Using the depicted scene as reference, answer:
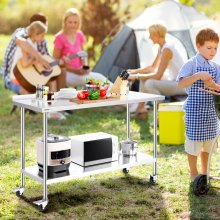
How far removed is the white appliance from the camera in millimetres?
4750

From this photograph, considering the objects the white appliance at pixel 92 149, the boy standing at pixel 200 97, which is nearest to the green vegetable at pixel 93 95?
the white appliance at pixel 92 149

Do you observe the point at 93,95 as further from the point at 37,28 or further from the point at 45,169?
the point at 37,28

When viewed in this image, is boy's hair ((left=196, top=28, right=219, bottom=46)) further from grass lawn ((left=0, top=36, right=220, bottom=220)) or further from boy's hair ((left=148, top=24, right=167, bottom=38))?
boy's hair ((left=148, top=24, right=167, bottom=38))

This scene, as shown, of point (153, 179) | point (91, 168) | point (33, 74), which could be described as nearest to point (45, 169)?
point (91, 168)

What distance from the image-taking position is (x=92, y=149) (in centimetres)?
480

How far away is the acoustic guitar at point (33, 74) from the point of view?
25.0ft

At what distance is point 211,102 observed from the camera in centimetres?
487

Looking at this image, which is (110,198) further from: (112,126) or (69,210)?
(112,126)

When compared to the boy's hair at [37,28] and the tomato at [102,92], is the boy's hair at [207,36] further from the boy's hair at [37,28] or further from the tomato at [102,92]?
the boy's hair at [37,28]

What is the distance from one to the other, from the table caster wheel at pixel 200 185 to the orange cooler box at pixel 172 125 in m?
1.68

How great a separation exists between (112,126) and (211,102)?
2542mm

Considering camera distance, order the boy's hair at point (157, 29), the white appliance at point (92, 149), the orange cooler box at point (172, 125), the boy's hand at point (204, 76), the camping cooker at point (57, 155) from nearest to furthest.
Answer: the camping cooker at point (57, 155) < the boy's hand at point (204, 76) < the white appliance at point (92, 149) < the orange cooler box at point (172, 125) < the boy's hair at point (157, 29)

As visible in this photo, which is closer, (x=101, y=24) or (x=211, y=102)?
(x=211, y=102)

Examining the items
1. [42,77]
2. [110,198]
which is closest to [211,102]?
[110,198]
